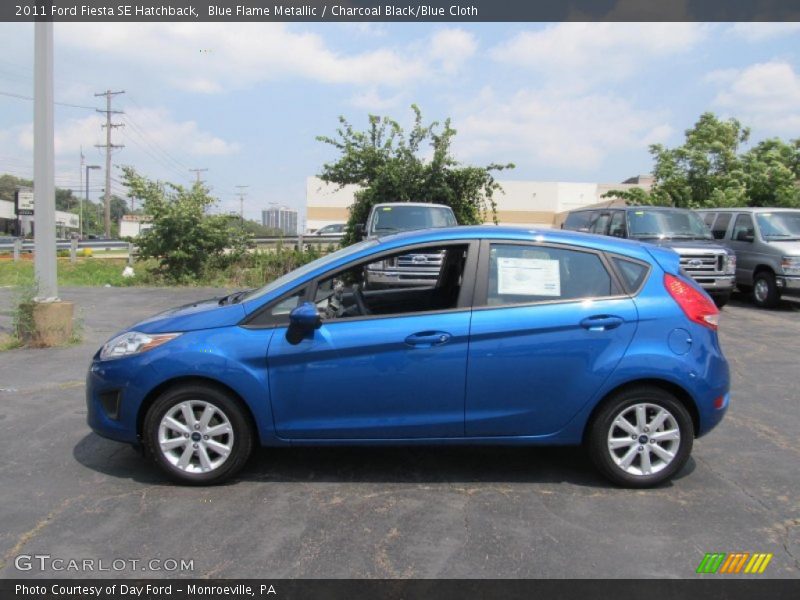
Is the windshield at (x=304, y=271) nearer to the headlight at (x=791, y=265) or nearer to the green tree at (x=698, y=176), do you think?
the headlight at (x=791, y=265)

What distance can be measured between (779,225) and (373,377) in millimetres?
12788

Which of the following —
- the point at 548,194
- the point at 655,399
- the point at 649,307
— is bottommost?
the point at 655,399

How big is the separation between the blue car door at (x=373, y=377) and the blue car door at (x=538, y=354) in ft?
0.43

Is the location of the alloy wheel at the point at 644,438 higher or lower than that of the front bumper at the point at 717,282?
lower

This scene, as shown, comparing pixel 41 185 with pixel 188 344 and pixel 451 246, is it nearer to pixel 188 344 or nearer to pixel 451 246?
pixel 188 344

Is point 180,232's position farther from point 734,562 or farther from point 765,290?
point 734,562

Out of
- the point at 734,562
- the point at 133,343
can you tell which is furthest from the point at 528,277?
the point at 133,343

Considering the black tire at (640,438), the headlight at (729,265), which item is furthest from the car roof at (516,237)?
the headlight at (729,265)

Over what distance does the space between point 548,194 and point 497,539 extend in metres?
66.2

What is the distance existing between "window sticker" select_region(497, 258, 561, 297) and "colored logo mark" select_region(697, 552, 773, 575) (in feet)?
5.86

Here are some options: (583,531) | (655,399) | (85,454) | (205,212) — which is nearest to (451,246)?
(655,399)

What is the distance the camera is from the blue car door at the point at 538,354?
14.0 ft

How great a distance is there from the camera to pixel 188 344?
4277 mm

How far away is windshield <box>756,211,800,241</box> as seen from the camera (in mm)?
13656
